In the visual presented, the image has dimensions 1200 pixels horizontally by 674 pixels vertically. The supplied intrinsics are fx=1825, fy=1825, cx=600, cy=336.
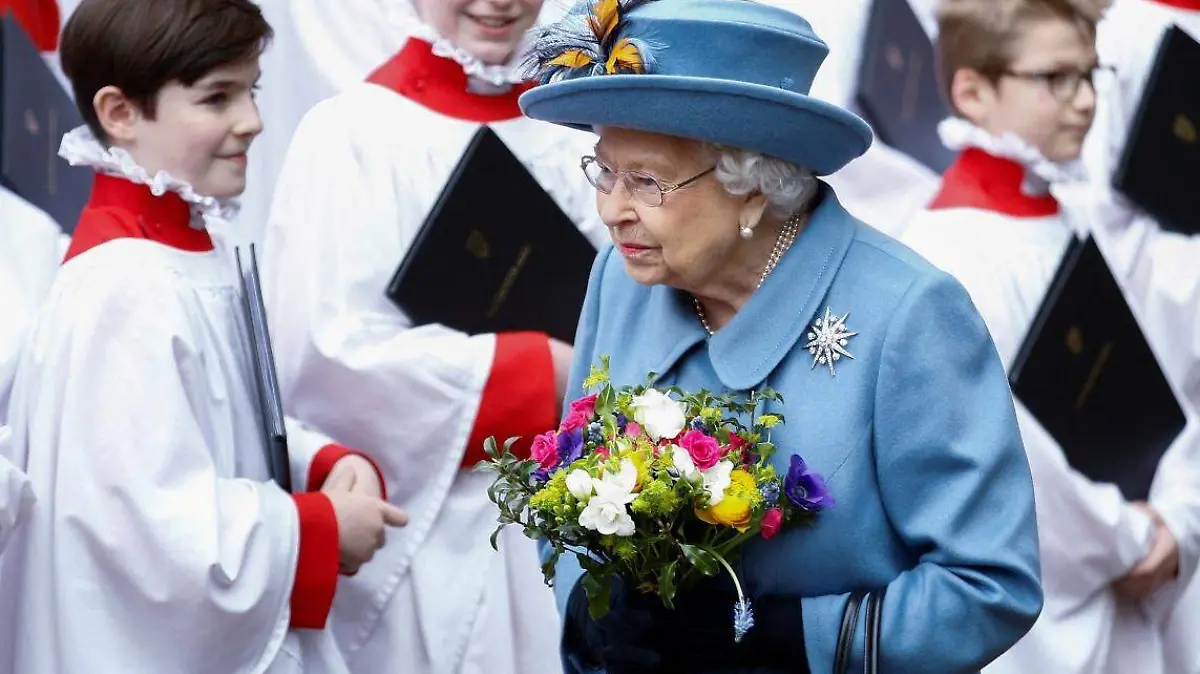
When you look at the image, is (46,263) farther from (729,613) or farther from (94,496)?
(729,613)

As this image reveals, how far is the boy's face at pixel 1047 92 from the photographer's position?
4.60 m

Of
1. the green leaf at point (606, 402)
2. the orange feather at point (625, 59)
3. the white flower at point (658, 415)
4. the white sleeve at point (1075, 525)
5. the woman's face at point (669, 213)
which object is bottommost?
the white sleeve at point (1075, 525)

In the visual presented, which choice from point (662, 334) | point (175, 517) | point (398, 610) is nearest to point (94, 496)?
point (175, 517)

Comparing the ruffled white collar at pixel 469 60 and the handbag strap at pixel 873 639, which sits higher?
the ruffled white collar at pixel 469 60

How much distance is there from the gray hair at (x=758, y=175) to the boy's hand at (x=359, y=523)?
51.7 inches

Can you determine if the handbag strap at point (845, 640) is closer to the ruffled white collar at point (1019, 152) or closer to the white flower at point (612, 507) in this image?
the white flower at point (612, 507)

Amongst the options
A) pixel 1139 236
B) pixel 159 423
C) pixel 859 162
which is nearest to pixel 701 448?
pixel 159 423

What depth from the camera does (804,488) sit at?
265cm

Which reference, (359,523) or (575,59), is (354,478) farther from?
(575,59)

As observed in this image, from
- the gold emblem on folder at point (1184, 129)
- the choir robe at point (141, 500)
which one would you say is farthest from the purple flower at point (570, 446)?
the gold emblem on folder at point (1184, 129)

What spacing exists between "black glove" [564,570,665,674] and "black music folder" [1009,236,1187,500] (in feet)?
6.01

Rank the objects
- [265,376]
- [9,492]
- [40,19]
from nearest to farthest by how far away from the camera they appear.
A: [9,492] → [265,376] → [40,19]

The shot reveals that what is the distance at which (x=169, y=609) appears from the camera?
350 cm

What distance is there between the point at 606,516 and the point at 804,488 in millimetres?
344
